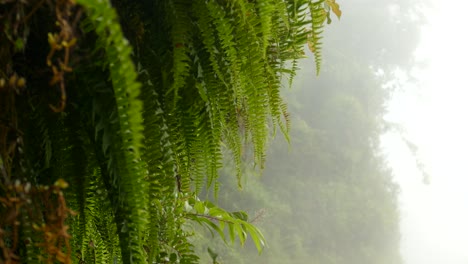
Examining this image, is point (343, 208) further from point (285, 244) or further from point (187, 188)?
point (187, 188)

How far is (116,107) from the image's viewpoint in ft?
1.31

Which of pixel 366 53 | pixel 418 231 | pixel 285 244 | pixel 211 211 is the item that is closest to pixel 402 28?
pixel 366 53

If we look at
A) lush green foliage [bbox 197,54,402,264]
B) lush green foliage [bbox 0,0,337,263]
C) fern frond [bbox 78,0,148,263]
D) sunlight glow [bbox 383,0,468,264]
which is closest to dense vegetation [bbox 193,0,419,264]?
lush green foliage [bbox 197,54,402,264]

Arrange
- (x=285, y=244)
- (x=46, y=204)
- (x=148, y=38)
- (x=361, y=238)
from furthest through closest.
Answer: (x=361, y=238) → (x=285, y=244) → (x=148, y=38) → (x=46, y=204)

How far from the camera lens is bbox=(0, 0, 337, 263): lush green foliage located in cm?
36

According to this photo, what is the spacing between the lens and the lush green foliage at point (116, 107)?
36 cm

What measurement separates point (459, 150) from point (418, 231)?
486 centimetres

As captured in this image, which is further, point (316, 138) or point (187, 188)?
point (316, 138)

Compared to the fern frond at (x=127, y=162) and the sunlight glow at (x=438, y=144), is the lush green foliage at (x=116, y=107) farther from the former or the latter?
the sunlight glow at (x=438, y=144)

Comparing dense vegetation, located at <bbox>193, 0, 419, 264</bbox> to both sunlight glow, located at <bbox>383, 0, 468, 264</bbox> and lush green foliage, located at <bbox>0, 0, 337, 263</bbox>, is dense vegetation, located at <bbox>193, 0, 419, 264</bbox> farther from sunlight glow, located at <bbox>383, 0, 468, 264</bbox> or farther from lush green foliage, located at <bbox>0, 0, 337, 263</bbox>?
lush green foliage, located at <bbox>0, 0, 337, 263</bbox>

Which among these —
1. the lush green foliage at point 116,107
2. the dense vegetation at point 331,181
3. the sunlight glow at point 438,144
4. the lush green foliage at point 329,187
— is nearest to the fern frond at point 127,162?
the lush green foliage at point 116,107

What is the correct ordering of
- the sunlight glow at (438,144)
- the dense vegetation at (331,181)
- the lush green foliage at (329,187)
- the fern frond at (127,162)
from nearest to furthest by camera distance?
the fern frond at (127,162) → the dense vegetation at (331,181) → the lush green foliage at (329,187) → the sunlight glow at (438,144)

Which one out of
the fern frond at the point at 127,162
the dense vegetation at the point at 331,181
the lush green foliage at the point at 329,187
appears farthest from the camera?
the lush green foliage at the point at 329,187

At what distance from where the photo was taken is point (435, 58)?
24031 millimetres
